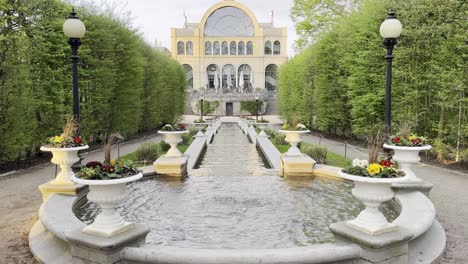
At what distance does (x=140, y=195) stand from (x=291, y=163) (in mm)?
4181

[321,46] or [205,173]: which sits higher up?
[321,46]

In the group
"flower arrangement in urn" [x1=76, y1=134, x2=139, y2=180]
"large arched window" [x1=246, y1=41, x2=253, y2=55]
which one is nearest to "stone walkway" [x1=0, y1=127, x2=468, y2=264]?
"flower arrangement in urn" [x1=76, y1=134, x2=139, y2=180]

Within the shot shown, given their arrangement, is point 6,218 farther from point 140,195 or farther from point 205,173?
point 205,173

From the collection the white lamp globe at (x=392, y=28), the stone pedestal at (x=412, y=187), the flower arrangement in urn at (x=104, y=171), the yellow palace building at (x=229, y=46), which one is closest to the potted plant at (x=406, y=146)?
the stone pedestal at (x=412, y=187)

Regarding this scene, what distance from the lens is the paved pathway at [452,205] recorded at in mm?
5719

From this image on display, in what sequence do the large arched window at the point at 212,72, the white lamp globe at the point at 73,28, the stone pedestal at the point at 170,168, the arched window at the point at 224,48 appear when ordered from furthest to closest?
1. the large arched window at the point at 212,72
2. the arched window at the point at 224,48
3. the stone pedestal at the point at 170,168
4. the white lamp globe at the point at 73,28

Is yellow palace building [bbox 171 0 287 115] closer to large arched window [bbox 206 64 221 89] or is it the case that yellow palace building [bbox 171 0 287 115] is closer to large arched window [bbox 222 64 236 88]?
large arched window [bbox 222 64 236 88]

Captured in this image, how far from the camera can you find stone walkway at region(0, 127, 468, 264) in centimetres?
569

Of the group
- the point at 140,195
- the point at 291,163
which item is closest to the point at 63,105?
the point at 140,195

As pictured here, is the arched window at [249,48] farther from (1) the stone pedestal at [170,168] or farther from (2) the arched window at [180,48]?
(1) the stone pedestal at [170,168]

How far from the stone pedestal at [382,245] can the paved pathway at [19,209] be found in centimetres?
435

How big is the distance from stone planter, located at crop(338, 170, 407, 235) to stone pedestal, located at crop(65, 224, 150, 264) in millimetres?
2852

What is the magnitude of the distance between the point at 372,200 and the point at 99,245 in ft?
11.3

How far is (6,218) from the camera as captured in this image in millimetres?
7395
